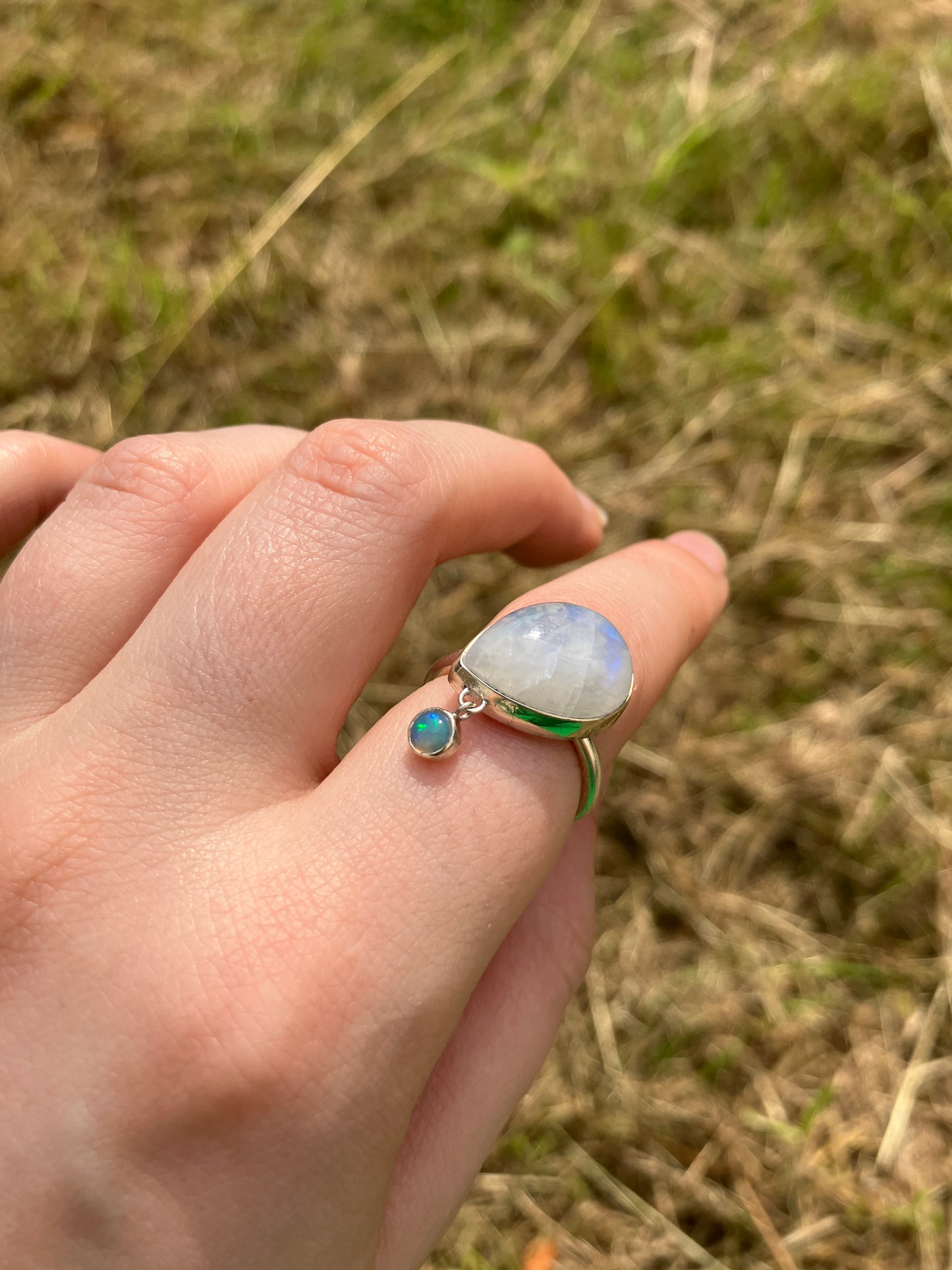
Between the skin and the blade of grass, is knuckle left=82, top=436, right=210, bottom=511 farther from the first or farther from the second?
the blade of grass

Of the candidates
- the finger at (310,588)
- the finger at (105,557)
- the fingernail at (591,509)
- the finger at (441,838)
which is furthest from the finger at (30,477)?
the fingernail at (591,509)

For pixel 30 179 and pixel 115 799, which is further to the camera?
pixel 30 179

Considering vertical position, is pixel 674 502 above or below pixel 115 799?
below

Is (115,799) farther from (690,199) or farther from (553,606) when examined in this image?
(690,199)

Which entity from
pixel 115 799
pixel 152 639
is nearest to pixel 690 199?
pixel 152 639

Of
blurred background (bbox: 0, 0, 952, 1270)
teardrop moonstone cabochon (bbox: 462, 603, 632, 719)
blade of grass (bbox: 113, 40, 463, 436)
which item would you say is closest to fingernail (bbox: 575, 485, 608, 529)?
blurred background (bbox: 0, 0, 952, 1270)

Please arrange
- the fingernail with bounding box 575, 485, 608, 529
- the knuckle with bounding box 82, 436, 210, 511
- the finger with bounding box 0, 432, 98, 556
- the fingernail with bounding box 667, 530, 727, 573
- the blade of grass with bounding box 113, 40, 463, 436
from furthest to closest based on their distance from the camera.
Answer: the blade of grass with bounding box 113, 40, 463, 436 → the fingernail with bounding box 575, 485, 608, 529 → the fingernail with bounding box 667, 530, 727, 573 → the finger with bounding box 0, 432, 98, 556 → the knuckle with bounding box 82, 436, 210, 511

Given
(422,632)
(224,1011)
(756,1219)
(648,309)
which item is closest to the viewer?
(224,1011)

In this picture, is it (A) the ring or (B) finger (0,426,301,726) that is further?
(B) finger (0,426,301,726)
